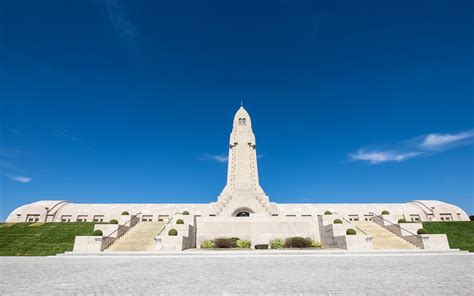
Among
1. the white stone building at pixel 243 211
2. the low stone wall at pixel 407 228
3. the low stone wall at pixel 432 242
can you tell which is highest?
the white stone building at pixel 243 211

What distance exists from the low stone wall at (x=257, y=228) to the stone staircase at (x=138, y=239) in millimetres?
5588

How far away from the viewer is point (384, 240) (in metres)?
27.5

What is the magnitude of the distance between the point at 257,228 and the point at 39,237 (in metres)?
23.7

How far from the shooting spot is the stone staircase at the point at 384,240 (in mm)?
25484

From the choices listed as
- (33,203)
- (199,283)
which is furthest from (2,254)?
(33,203)

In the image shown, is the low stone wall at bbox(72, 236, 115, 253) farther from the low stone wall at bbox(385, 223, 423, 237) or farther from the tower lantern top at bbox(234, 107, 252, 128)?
the tower lantern top at bbox(234, 107, 252, 128)

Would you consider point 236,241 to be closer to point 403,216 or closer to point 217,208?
point 217,208

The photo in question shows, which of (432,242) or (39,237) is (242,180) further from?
(39,237)

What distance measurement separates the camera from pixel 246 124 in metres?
56.1

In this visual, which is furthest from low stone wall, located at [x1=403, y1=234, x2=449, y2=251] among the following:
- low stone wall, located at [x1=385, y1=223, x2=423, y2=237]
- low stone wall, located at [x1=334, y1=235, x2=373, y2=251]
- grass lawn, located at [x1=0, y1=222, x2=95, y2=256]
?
grass lawn, located at [x1=0, y1=222, x2=95, y2=256]

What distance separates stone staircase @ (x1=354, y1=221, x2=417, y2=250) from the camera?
25.5m

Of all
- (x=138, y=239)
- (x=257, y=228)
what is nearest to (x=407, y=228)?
(x=257, y=228)

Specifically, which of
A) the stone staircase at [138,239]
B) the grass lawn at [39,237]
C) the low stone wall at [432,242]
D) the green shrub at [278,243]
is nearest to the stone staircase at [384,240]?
the low stone wall at [432,242]

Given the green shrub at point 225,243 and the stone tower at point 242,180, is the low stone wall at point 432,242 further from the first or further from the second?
the stone tower at point 242,180
